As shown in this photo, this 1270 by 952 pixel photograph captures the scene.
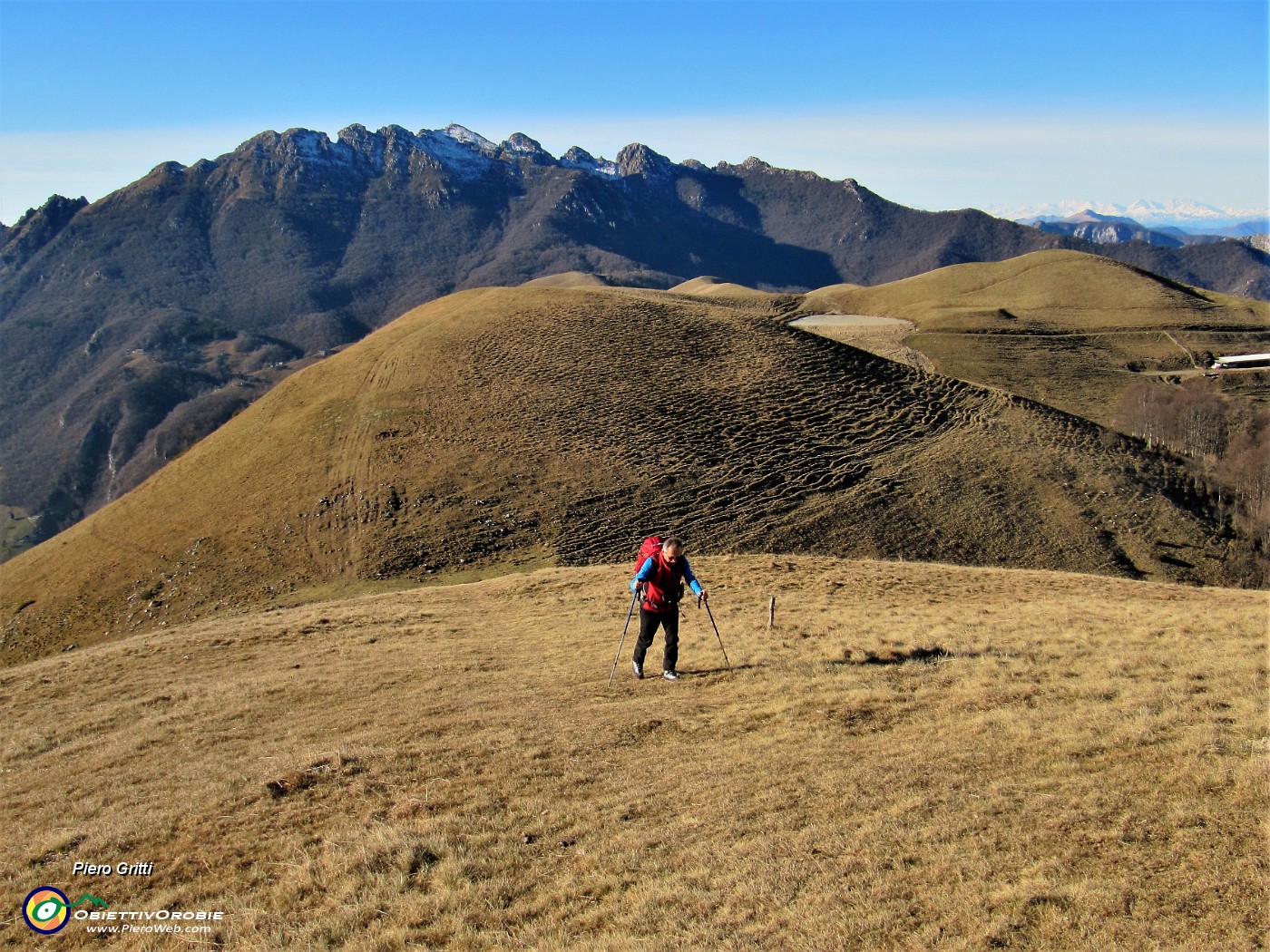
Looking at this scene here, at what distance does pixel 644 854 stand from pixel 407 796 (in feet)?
11.3

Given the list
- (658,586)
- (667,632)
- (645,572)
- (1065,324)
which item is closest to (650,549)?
(645,572)

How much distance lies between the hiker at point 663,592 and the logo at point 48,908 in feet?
29.0

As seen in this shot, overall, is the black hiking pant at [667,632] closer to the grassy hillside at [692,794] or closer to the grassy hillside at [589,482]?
the grassy hillside at [692,794]

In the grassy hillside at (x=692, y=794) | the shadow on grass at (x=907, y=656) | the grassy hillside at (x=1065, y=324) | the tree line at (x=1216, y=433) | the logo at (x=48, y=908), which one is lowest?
the logo at (x=48, y=908)

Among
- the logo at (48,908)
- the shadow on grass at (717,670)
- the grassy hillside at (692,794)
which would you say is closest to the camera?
the grassy hillside at (692,794)

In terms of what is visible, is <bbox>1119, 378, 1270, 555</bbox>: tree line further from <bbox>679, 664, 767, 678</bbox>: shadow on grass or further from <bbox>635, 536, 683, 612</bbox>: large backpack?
<bbox>635, 536, 683, 612</bbox>: large backpack

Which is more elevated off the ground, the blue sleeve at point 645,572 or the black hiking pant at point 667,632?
the blue sleeve at point 645,572

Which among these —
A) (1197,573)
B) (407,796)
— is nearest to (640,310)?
(1197,573)

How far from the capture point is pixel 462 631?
22.0 m

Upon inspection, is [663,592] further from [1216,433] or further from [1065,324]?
[1065,324]

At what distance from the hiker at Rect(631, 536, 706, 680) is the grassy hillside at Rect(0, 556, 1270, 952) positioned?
0.90m

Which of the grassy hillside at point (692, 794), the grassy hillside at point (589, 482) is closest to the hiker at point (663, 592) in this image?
the grassy hillside at point (692, 794)

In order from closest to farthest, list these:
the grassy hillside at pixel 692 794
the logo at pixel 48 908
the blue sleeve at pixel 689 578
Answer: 1. the grassy hillside at pixel 692 794
2. the logo at pixel 48 908
3. the blue sleeve at pixel 689 578

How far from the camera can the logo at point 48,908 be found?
8055 millimetres
